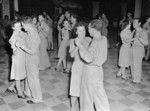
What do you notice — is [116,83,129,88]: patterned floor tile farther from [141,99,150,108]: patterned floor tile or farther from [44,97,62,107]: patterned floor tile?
[44,97,62,107]: patterned floor tile

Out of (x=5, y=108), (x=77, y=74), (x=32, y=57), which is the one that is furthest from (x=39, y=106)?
(x=77, y=74)

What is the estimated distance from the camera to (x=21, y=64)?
397 cm

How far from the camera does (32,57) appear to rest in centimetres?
371

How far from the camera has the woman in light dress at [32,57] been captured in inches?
142

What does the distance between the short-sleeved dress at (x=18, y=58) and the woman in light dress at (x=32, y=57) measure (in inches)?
7.5

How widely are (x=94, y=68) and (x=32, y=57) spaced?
4.11 feet

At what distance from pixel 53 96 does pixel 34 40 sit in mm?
1462

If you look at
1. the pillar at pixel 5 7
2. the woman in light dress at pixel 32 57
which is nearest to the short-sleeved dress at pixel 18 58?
the woman in light dress at pixel 32 57

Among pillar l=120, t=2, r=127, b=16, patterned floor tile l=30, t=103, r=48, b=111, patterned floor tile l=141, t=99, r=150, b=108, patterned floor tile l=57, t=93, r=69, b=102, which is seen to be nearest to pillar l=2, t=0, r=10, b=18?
patterned floor tile l=57, t=93, r=69, b=102

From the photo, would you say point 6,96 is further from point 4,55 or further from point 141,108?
Result: point 4,55

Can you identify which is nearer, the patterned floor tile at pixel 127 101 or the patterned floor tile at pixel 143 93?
the patterned floor tile at pixel 127 101

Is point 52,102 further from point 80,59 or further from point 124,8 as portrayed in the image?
point 124,8

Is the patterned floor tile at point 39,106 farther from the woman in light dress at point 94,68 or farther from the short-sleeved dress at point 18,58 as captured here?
the woman in light dress at point 94,68

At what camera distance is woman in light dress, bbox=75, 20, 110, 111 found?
2.86m
